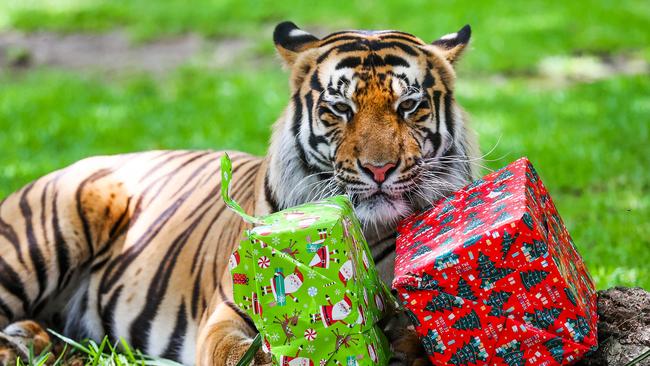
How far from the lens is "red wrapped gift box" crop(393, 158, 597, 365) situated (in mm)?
2670

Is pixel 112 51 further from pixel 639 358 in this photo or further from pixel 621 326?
pixel 639 358

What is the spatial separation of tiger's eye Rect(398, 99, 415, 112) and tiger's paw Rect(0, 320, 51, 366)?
5.65ft

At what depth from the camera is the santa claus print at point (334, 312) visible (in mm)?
2703

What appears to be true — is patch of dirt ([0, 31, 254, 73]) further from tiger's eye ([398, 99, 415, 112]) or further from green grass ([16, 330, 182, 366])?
tiger's eye ([398, 99, 415, 112])

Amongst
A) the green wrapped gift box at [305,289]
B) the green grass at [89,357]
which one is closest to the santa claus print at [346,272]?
the green wrapped gift box at [305,289]

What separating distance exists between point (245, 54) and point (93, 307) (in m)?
6.27

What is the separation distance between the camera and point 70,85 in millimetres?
9219

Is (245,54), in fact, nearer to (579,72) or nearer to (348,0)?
(348,0)

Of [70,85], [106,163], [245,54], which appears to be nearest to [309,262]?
[106,163]

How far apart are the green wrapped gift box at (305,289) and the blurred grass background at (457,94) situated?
196cm

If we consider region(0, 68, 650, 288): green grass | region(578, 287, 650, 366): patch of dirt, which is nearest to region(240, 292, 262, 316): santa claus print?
region(578, 287, 650, 366): patch of dirt

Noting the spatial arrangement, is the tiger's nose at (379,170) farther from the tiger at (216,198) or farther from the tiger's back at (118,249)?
the tiger's back at (118,249)

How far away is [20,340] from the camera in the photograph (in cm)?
395

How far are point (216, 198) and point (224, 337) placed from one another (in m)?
0.99
